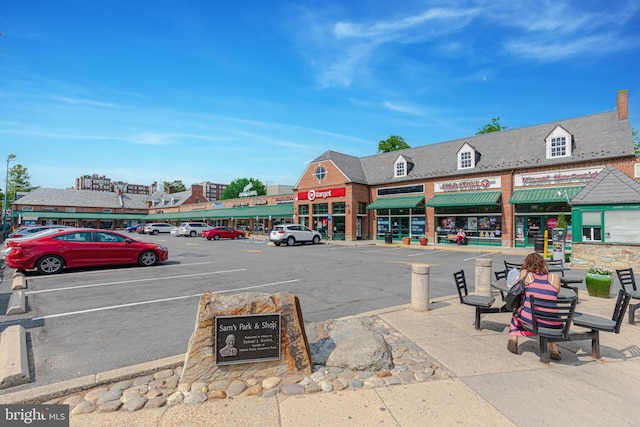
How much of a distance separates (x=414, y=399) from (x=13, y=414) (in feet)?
13.4

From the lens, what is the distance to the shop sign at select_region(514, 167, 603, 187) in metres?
20.7

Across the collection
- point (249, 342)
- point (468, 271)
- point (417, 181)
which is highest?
point (417, 181)

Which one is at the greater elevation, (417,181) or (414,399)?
(417,181)

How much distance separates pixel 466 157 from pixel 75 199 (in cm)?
7434

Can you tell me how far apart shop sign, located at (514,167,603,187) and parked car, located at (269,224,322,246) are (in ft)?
53.7

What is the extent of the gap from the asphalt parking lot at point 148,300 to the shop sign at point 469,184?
13757mm

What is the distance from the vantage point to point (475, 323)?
596cm

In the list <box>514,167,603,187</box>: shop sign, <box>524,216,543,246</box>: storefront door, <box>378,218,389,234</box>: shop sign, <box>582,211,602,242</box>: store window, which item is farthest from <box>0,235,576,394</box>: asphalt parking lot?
<box>378,218,389,234</box>: shop sign

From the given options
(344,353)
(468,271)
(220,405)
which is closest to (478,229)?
(468,271)

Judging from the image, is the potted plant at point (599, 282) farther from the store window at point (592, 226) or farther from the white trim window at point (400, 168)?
the white trim window at point (400, 168)

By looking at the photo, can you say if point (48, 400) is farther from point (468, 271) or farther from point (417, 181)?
point (417, 181)

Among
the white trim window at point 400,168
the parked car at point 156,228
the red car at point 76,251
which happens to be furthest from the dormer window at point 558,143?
the parked car at point 156,228

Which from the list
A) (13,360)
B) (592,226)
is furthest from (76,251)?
(592,226)

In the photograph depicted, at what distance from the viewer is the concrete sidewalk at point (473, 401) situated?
10.4ft
